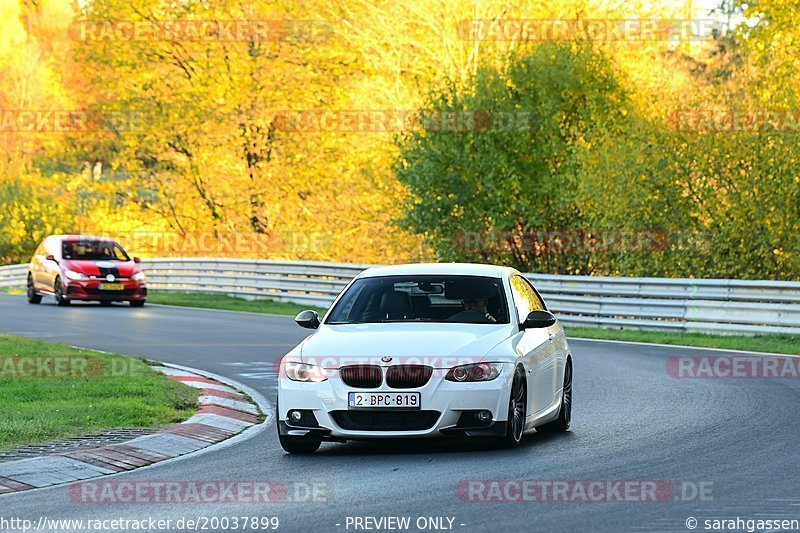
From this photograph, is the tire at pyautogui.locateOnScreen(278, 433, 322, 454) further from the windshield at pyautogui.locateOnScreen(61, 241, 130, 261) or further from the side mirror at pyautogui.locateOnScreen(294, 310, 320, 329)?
the windshield at pyautogui.locateOnScreen(61, 241, 130, 261)

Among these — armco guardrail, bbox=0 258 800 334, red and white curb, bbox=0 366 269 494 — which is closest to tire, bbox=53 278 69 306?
armco guardrail, bbox=0 258 800 334

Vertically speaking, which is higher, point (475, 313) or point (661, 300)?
point (475, 313)

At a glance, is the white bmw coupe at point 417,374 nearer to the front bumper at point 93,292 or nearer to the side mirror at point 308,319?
the side mirror at point 308,319

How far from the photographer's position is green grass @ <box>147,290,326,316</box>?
100 feet

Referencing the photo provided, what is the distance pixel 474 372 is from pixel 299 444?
4.78 ft

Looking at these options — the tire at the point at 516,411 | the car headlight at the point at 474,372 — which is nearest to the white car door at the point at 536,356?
the tire at the point at 516,411

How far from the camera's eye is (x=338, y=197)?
1633 inches

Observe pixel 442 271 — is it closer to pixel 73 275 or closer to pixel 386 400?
pixel 386 400

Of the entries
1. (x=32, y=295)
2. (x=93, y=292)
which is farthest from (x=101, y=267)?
(x=32, y=295)

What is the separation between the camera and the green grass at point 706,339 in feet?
67.8

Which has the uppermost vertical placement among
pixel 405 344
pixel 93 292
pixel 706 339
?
pixel 405 344

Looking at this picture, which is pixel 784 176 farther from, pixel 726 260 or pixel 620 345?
pixel 620 345

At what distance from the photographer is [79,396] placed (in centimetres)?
1352

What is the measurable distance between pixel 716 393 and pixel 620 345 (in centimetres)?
692
